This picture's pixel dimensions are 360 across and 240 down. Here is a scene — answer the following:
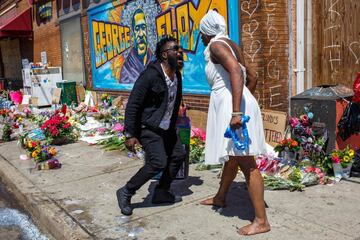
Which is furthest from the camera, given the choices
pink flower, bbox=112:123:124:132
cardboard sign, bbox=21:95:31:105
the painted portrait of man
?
cardboard sign, bbox=21:95:31:105

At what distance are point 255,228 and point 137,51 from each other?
24.7 ft

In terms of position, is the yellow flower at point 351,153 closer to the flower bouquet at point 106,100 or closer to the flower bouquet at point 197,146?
the flower bouquet at point 197,146

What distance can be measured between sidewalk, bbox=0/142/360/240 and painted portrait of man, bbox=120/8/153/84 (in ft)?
15.4

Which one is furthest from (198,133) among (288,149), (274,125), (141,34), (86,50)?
(86,50)

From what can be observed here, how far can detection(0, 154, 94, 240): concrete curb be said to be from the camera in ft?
12.5

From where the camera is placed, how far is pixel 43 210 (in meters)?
4.37

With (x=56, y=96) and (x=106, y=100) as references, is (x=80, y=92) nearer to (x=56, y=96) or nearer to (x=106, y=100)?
(x=56, y=96)

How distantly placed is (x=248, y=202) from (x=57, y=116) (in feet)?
17.1

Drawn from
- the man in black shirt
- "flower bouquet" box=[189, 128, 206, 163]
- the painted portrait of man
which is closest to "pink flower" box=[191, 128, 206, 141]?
"flower bouquet" box=[189, 128, 206, 163]

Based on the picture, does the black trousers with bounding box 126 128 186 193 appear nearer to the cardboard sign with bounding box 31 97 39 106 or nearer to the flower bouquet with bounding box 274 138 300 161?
the flower bouquet with bounding box 274 138 300 161

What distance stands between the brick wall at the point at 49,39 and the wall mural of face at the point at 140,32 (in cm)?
611

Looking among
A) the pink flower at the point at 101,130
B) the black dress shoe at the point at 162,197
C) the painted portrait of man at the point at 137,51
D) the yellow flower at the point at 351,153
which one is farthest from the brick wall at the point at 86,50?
the yellow flower at the point at 351,153

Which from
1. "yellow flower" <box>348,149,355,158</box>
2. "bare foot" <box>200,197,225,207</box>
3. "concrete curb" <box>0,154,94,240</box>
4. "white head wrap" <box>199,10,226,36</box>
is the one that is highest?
"white head wrap" <box>199,10,226,36</box>

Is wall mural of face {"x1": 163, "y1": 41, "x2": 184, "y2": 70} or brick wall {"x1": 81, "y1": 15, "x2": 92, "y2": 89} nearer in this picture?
wall mural of face {"x1": 163, "y1": 41, "x2": 184, "y2": 70}
